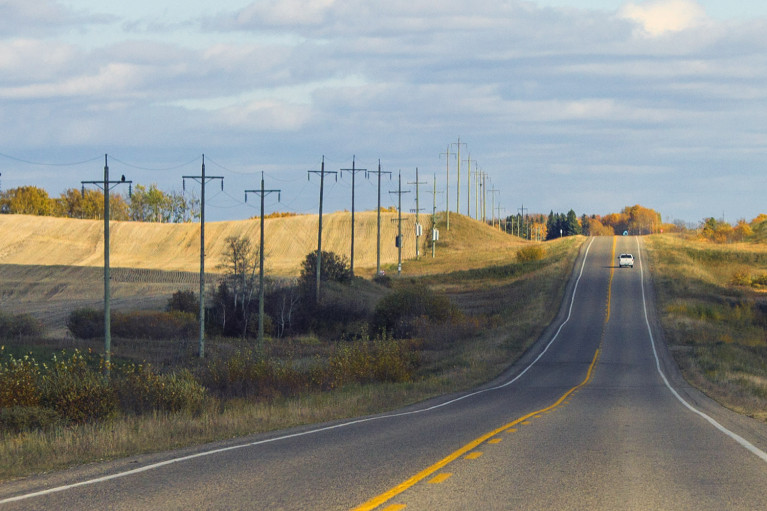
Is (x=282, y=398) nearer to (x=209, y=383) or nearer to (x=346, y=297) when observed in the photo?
(x=209, y=383)

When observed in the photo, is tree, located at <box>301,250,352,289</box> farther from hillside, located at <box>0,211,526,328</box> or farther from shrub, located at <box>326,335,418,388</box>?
shrub, located at <box>326,335,418,388</box>

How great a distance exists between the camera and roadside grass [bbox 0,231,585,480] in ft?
39.4

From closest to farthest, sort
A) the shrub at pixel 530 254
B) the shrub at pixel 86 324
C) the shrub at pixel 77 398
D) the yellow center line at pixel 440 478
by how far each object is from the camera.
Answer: the yellow center line at pixel 440 478 → the shrub at pixel 77 398 → the shrub at pixel 86 324 → the shrub at pixel 530 254

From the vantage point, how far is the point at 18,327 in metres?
55.1

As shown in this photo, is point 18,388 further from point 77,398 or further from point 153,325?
point 153,325

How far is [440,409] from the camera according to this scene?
19.5 m

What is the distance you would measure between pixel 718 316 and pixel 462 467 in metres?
58.1

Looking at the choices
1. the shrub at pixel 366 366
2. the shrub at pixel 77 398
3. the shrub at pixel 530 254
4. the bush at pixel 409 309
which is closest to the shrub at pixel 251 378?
the shrub at pixel 366 366

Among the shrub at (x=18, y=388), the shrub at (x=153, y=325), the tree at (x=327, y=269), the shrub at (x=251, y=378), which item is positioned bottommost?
the shrub at (x=153, y=325)

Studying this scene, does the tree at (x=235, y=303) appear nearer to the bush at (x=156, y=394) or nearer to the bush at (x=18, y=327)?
the bush at (x=18, y=327)

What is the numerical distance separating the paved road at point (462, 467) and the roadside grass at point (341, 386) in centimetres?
128

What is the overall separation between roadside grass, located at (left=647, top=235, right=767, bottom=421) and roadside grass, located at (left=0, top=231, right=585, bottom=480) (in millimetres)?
8775

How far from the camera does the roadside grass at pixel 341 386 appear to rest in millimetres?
12000

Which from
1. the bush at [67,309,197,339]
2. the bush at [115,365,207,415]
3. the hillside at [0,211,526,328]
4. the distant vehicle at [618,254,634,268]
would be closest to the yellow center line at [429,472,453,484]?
the bush at [115,365,207,415]
